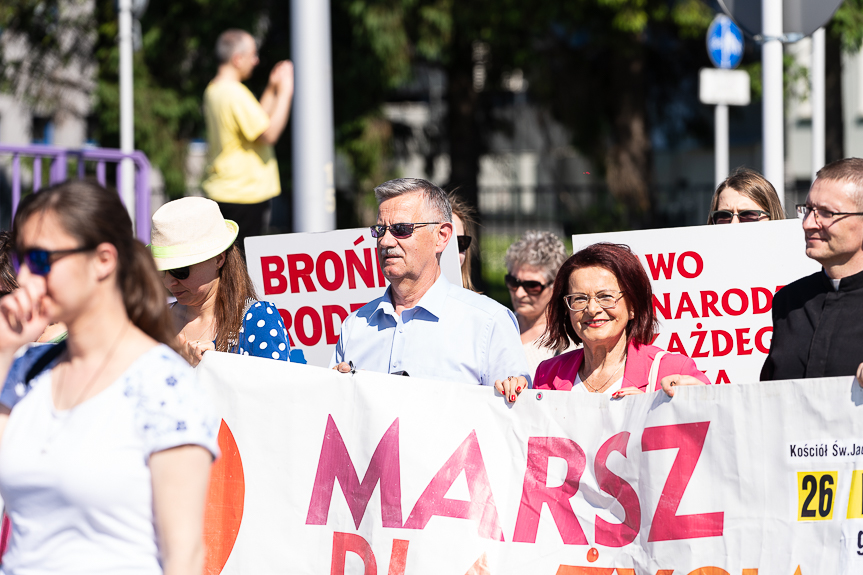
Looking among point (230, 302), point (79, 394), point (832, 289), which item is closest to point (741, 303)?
point (832, 289)

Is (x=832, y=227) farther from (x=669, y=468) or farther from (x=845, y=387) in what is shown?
(x=669, y=468)

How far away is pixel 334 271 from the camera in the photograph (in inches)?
199

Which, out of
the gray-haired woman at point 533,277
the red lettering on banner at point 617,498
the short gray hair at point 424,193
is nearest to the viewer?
the red lettering on banner at point 617,498

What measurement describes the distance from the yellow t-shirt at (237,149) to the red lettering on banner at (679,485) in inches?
176

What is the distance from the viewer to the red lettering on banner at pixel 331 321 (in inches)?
201

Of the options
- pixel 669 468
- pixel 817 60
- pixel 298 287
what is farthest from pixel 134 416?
pixel 817 60

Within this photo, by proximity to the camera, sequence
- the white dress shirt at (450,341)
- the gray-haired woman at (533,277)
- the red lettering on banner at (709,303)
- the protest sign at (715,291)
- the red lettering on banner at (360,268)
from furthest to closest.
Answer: the gray-haired woman at (533,277) → the red lettering on banner at (360,268) → the red lettering on banner at (709,303) → the protest sign at (715,291) → the white dress shirt at (450,341)

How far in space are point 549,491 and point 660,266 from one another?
4.98 ft

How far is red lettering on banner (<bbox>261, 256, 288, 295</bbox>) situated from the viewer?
514cm

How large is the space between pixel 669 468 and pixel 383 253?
1327mm

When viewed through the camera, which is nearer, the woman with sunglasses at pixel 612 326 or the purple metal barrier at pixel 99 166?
the woman with sunglasses at pixel 612 326

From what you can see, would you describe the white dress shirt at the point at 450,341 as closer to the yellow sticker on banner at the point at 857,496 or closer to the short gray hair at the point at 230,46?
the yellow sticker on banner at the point at 857,496

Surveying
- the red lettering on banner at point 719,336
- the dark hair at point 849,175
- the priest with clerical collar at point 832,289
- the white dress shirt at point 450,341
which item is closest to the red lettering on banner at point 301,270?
the white dress shirt at point 450,341

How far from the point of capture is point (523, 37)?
15.5m
